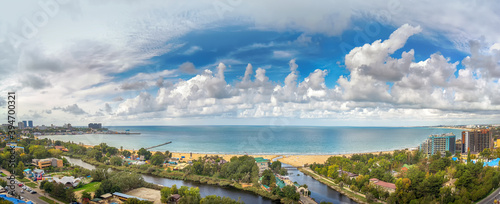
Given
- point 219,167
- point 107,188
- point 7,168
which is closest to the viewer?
point 107,188

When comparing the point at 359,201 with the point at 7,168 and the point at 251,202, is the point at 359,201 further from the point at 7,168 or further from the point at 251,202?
the point at 7,168

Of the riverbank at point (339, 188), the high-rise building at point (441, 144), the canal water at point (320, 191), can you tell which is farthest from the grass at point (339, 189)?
the high-rise building at point (441, 144)

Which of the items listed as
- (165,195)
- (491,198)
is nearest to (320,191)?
(491,198)

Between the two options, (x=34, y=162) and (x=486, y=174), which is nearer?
Result: (x=486, y=174)

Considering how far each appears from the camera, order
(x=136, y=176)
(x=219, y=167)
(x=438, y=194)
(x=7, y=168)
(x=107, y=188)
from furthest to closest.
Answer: (x=219, y=167)
(x=7, y=168)
(x=136, y=176)
(x=107, y=188)
(x=438, y=194)

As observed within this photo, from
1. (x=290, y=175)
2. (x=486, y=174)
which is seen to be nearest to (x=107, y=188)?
(x=290, y=175)

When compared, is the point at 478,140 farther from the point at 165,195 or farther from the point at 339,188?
the point at 165,195

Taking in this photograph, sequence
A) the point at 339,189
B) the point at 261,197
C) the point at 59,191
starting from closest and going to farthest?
the point at 59,191 → the point at 261,197 → the point at 339,189

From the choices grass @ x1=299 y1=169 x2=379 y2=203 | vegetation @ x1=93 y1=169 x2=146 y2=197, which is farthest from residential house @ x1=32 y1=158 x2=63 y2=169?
grass @ x1=299 y1=169 x2=379 y2=203

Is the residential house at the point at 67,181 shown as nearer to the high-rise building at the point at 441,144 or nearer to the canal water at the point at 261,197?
the canal water at the point at 261,197
